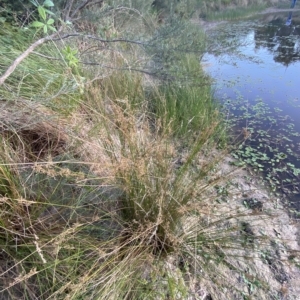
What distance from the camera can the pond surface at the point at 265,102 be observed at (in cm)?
265

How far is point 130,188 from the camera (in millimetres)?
1266

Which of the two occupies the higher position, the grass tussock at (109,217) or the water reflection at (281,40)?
the grass tussock at (109,217)

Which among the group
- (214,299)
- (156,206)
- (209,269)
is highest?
(156,206)

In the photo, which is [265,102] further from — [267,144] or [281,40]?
[281,40]

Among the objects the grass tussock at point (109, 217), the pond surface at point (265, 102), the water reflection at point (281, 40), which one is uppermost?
the grass tussock at point (109, 217)

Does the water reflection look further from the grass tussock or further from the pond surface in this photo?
the grass tussock

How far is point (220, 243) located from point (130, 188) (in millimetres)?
537

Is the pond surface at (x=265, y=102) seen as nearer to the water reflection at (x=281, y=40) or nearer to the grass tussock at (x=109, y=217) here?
the water reflection at (x=281, y=40)

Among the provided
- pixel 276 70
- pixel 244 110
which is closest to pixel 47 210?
pixel 244 110

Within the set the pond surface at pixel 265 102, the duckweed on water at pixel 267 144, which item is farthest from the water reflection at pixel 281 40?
the duckweed on water at pixel 267 144

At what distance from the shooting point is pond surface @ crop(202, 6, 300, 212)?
2.65m

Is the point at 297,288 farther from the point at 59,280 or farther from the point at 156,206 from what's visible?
the point at 59,280

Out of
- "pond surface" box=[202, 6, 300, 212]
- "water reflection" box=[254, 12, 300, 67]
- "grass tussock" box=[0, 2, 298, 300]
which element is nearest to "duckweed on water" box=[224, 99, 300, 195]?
"pond surface" box=[202, 6, 300, 212]

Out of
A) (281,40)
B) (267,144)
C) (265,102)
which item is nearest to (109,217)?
(267,144)
